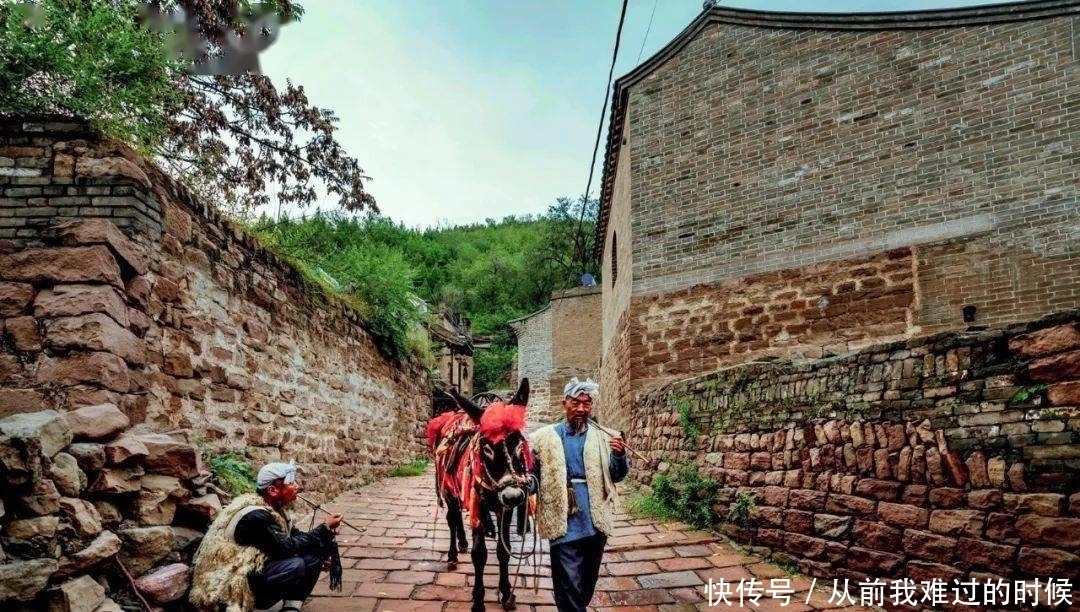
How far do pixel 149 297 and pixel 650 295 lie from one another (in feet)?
26.8

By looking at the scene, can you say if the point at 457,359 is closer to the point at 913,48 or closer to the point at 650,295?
the point at 650,295

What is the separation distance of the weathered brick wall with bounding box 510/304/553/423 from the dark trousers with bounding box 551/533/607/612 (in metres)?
23.2

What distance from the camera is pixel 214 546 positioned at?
11.5ft

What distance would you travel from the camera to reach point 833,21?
970 cm

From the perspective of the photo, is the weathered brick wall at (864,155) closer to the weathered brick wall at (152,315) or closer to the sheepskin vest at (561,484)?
the weathered brick wall at (152,315)

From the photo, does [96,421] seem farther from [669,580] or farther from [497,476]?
[669,580]

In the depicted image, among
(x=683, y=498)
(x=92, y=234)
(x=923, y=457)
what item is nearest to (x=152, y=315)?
(x=92, y=234)

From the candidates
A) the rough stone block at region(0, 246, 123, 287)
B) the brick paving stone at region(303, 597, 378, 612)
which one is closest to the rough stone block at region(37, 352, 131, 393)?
the rough stone block at region(0, 246, 123, 287)

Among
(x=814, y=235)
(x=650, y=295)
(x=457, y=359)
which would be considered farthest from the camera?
(x=457, y=359)

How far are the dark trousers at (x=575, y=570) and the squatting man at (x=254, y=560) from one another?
1.65 metres

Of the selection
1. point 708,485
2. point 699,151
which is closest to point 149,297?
point 708,485

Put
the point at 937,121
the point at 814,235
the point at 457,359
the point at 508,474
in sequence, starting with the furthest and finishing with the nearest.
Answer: the point at 457,359 → the point at 814,235 → the point at 937,121 → the point at 508,474

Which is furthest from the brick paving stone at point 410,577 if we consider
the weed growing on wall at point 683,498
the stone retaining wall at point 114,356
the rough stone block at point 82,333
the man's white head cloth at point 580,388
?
the weed growing on wall at point 683,498

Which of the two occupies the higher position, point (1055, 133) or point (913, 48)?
point (913, 48)
